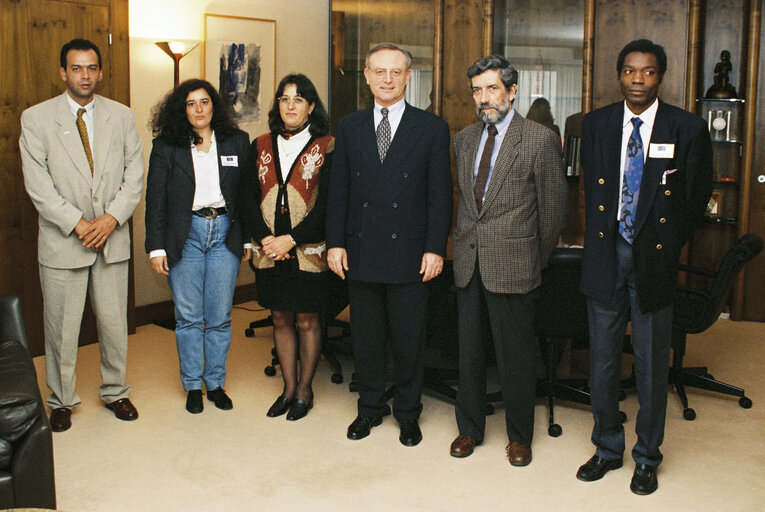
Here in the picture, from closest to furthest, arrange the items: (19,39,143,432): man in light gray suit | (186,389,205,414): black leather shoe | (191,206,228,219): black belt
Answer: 1. (19,39,143,432): man in light gray suit
2. (191,206,228,219): black belt
3. (186,389,205,414): black leather shoe

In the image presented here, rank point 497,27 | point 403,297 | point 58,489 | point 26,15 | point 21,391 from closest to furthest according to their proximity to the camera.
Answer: point 21,391 → point 58,489 → point 403,297 → point 26,15 → point 497,27

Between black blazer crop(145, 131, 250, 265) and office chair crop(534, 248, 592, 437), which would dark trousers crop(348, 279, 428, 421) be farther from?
black blazer crop(145, 131, 250, 265)

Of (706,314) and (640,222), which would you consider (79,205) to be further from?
(706,314)

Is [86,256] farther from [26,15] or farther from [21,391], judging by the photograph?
[26,15]

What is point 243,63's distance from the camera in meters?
6.91

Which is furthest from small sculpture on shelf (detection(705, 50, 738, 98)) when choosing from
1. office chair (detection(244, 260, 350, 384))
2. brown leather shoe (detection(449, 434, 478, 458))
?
brown leather shoe (detection(449, 434, 478, 458))

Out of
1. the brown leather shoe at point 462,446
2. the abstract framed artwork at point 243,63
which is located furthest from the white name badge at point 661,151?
the abstract framed artwork at point 243,63

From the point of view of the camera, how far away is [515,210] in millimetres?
3402

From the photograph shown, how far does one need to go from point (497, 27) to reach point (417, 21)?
635 mm

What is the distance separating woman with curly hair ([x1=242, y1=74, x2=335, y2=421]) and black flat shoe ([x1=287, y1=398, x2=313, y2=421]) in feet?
0.03

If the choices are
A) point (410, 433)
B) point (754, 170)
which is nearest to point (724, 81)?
point (754, 170)

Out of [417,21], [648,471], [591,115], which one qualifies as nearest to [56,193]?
[591,115]

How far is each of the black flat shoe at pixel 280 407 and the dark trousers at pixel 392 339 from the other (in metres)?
0.46

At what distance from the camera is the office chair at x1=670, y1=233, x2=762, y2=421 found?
4.12m
